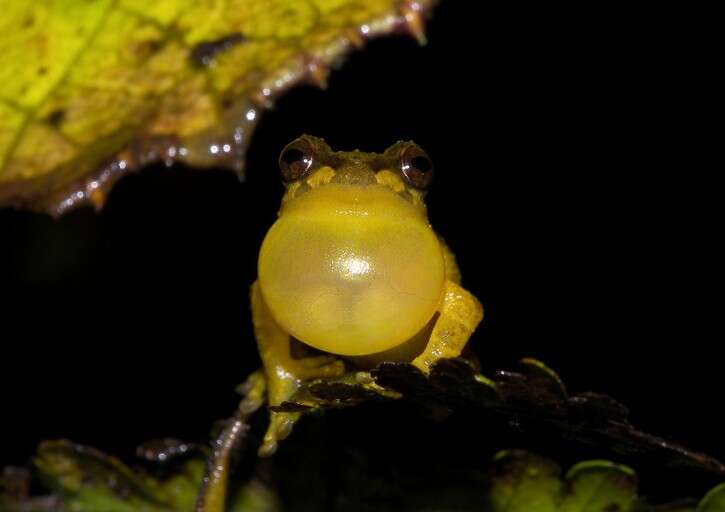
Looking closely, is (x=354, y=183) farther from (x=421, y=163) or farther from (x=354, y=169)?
(x=421, y=163)

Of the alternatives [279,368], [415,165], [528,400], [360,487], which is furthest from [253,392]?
[528,400]

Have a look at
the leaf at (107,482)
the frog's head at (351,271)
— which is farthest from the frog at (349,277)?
the leaf at (107,482)

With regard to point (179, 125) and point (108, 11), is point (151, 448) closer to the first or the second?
point (179, 125)

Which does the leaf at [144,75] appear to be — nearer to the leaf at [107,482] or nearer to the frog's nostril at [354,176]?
the frog's nostril at [354,176]

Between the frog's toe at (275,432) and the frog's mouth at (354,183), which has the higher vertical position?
the frog's mouth at (354,183)

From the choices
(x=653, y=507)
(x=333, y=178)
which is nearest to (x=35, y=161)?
(x=333, y=178)

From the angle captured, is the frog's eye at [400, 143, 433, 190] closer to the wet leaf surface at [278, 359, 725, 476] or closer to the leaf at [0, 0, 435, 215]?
the leaf at [0, 0, 435, 215]
